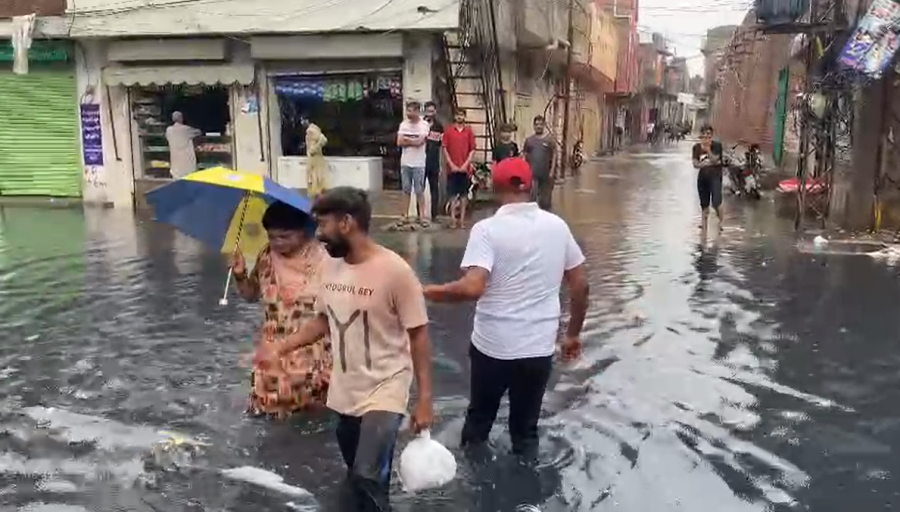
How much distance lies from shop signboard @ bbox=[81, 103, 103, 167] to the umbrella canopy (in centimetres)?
1428

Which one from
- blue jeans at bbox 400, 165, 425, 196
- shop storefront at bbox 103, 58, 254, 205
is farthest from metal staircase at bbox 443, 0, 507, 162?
shop storefront at bbox 103, 58, 254, 205

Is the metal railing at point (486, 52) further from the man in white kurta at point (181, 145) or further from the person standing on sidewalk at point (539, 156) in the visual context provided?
the man in white kurta at point (181, 145)

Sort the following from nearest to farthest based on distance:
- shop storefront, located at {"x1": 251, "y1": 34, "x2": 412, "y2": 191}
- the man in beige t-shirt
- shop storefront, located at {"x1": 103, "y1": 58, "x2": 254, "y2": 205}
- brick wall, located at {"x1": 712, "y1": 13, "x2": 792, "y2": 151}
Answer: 1. the man in beige t-shirt
2. shop storefront, located at {"x1": 251, "y1": 34, "x2": 412, "y2": 191}
3. shop storefront, located at {"x1": 103, "y1": 58, "x2": 254, "y2": 205}
4. brick wall, located at {"x1": 712, "y1": 13, "x2": 792, "y2": 151}

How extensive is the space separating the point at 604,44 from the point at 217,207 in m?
34.6

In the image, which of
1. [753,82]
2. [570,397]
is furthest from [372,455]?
[753,82]

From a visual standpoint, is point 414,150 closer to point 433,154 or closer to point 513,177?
point 433,154

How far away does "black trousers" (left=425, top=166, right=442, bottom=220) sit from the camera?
14.9 meters

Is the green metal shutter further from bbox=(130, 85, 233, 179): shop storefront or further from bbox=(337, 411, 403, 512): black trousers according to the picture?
bbox=(337, 411, 403, 512): black trousers

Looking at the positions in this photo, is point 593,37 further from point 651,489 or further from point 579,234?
point 651,489

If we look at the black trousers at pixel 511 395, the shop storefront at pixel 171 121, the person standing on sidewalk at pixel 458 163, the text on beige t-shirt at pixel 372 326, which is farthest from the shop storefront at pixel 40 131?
the text on beige t-shirt at pixel 372 326

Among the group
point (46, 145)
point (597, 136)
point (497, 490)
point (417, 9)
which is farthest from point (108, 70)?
point (597, 136)

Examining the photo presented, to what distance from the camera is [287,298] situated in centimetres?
537

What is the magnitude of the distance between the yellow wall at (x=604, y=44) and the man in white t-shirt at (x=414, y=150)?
67.9ft

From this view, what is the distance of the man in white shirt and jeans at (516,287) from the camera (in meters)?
4.44
